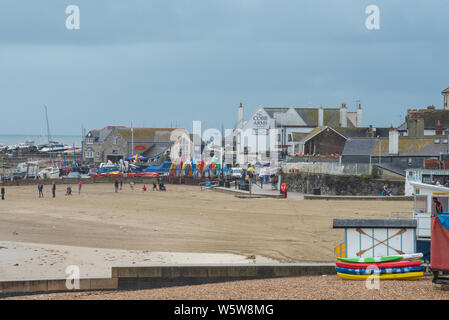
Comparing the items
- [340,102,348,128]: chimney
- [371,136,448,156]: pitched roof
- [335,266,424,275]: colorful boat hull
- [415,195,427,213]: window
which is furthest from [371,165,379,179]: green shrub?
[340,102,348,128]: chimney

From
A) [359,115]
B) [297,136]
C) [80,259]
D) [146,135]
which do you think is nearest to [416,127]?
[297,136]

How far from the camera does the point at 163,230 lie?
26250 mm

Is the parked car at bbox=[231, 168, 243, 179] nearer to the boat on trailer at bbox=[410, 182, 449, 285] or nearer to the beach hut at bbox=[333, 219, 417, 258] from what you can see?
the boat on trailer at bbox=[410, 182, 449, 285]

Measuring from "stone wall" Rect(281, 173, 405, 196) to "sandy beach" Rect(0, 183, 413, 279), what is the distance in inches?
240

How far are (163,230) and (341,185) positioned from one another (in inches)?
835

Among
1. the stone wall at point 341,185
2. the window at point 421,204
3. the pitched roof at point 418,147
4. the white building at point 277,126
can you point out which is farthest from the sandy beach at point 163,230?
the white building at point 277,126

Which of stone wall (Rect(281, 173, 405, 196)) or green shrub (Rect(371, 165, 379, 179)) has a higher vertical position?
green shrub (Rect(371, 165, 379, 179))

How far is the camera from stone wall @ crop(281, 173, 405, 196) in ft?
139

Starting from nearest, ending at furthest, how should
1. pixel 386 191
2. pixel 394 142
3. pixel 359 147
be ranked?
pixel 386 191 → pixel 394 142 → pixel 359 147

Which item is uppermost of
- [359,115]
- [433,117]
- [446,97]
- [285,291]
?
[446,97]

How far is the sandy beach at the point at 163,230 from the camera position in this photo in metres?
19.8
